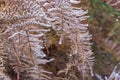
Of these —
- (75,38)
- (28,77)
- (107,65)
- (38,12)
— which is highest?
(38,12)

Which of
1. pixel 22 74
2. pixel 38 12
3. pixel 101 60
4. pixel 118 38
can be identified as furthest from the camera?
pixel 118 38

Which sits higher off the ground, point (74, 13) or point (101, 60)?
point (74, 13)

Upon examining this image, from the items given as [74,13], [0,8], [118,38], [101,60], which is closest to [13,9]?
[0,8]

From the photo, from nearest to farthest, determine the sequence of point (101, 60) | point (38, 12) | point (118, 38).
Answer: point (38, 12)
point (101, 60)
point (118, 38)

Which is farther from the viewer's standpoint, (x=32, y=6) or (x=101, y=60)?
(x=101, y=60)

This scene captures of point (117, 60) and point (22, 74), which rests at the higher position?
point (22, 74)

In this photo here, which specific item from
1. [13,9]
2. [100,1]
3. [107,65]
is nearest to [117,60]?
[107,65]

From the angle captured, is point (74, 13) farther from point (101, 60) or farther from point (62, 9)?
point (101, 60)

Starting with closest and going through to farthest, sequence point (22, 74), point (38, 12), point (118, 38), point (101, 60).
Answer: point (38, 12) < point (22, 74) < point (101, 60) < point (118, 38)

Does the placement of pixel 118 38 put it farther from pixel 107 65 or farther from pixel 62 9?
pixel 62 9
